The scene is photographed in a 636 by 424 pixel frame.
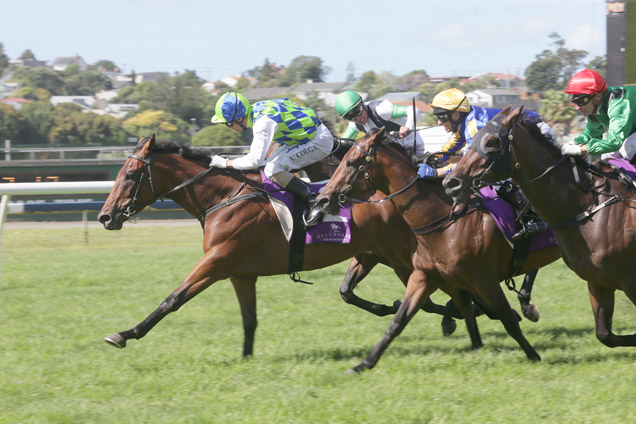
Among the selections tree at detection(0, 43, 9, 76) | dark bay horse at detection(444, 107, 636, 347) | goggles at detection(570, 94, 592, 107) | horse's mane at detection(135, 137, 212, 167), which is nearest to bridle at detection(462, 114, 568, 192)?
dark bay horse at detection(444, 107, 636, 347)

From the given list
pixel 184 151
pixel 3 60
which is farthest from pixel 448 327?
pixel 3 60

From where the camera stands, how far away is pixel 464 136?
638 centimetres

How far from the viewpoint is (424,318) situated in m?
7.93

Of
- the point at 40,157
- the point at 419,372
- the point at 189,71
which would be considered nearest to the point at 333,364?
the point at 419,372

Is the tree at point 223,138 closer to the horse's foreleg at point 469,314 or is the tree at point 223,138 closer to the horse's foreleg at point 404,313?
the horse's foreleg at point 469,314

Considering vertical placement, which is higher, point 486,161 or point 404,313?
point 486,161

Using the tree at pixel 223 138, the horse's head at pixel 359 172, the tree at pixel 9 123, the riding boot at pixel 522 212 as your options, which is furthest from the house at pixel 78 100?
the riding boot at pixel 522 212

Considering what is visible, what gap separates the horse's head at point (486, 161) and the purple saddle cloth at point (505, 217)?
2.69ft

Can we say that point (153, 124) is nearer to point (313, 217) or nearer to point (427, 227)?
point (313, 217)

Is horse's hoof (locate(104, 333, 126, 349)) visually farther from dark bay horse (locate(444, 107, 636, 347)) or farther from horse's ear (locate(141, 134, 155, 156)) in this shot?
dark bay horse (locate(444, 107, 636, 347))

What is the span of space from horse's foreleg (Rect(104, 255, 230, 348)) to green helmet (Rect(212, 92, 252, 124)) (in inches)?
47.2

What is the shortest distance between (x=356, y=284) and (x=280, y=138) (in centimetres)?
163

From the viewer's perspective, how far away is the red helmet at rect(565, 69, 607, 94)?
5.34 meters

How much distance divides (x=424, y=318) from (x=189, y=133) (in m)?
85.5
